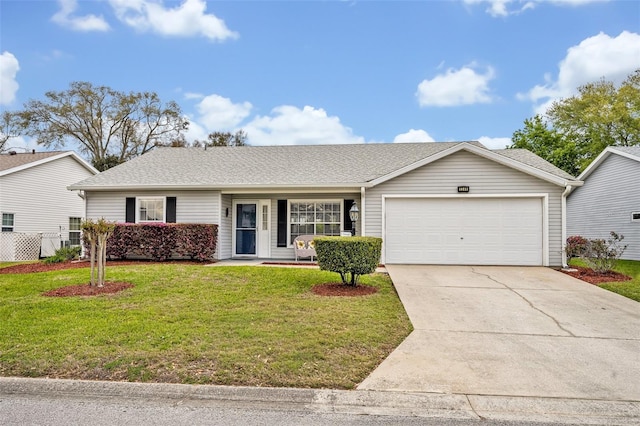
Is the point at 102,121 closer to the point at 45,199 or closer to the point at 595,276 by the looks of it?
the point at 45,199

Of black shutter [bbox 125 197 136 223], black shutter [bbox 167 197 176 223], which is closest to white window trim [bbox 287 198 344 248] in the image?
black shutter [bbox 167 197 176 223]

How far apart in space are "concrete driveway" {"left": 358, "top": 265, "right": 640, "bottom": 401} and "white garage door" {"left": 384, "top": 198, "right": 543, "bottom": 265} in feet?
9.16

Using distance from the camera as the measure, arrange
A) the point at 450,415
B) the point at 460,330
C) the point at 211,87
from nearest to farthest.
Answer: the point at 450,415 < the point at 460,330 < the point at 211,87

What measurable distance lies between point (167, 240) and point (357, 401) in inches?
400

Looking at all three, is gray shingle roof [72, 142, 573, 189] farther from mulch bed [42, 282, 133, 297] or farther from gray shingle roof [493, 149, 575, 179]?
mulch bed [42, 282, 133, 297]

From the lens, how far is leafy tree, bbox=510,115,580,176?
2735 centimetres

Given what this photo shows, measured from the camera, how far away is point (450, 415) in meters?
3.21

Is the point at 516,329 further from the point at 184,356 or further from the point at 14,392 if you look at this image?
the point at 14,392

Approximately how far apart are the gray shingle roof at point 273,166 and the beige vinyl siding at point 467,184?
588 mm

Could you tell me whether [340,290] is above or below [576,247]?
below

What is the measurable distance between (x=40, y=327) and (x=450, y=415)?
5.13 meters

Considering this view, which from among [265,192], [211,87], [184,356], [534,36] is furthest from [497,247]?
[211,87]

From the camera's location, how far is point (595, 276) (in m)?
9.75

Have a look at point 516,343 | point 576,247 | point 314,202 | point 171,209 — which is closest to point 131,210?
point 171,209
